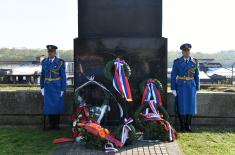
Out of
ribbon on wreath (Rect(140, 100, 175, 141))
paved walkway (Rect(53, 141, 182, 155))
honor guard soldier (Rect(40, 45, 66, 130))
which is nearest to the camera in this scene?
paved walkway (Rect(53, 141, 182, 155))

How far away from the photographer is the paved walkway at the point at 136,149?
5309 mm

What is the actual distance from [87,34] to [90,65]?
590mm

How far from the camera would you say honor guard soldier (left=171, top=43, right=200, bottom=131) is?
22.4ft

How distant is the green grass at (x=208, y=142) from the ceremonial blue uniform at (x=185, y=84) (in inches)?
17.6

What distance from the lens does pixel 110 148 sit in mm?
5465

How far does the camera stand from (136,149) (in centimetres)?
548

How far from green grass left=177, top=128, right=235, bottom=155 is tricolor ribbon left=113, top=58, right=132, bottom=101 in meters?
1.10

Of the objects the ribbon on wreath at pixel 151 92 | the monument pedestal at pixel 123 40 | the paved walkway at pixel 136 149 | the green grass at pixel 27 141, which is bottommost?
the green grass at pixel 27 141

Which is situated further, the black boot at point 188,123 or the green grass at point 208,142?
the black boot at point 188,123

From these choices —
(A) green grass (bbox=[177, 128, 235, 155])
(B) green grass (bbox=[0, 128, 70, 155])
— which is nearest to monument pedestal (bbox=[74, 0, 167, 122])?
(A) green grass (bbox=[177, 128, 235, 155])

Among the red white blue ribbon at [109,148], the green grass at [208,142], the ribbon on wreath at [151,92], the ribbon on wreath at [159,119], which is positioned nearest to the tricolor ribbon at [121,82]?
the ribbon on wreath at [151,92]

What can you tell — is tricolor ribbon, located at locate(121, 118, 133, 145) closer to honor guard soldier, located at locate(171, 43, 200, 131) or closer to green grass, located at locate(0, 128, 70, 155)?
green grass, located at locate(0, 128, 70, 155)

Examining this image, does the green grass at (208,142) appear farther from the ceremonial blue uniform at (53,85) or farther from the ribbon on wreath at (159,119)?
the ceremonial blue uniform at (53,85)

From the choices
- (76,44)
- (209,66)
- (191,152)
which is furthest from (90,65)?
(209,66)
